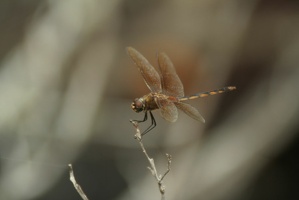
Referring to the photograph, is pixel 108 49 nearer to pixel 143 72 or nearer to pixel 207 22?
pixel 207 22

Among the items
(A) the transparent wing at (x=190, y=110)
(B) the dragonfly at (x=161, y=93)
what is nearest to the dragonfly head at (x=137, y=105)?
(B) the dragonfly at (x=161, y=93)

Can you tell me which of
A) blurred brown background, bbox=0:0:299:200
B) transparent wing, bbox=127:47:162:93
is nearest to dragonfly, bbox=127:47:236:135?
transparent wing, bbox=127:47:162:93

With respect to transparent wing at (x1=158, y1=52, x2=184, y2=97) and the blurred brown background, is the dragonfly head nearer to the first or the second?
transparent wing at (x1=158, y1=52, x2=184, y2=97)

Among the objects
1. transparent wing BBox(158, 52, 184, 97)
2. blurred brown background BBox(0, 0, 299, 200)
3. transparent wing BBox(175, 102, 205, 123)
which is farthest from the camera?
blurred brown background BBox(0, 0, 299, 200)

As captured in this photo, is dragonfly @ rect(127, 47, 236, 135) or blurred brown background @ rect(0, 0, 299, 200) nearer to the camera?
dragonfly @ rect(127, 47, 236, 135)

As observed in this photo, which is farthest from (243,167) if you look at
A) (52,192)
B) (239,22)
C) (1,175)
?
(1,175)

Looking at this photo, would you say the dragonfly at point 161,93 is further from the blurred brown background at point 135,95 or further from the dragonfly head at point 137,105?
Result: the blurred brown background at point 135,95

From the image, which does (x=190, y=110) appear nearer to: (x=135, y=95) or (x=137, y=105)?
(x=137, y=105)
